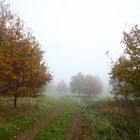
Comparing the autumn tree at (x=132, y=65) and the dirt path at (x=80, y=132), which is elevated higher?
the autumn tree at (x=132, y=65)

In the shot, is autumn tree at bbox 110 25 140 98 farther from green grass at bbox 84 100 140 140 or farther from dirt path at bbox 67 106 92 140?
dirt path at bbox 67 106 92 140

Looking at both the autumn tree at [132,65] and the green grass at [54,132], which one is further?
the autumn tree at [132,65]

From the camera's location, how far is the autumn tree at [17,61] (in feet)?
85.5

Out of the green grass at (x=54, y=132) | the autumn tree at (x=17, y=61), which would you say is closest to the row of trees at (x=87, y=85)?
the autumn tree at (x=17, y=61)

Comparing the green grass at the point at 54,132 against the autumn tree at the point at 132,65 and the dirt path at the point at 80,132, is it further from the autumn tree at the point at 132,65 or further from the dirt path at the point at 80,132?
the autumn tree at the point at 132,65

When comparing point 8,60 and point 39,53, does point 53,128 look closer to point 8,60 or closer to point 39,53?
point 8,60

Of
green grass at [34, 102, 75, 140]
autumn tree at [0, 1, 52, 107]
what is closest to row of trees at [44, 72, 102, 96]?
autumn tree at [0, 1, 52, 107]

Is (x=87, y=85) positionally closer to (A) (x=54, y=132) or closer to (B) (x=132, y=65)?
(B) (x=132, y=65)

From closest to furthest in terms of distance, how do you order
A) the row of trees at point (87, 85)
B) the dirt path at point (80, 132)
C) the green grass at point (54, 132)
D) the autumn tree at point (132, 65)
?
the green grass at point (54, 132) → the dirt path at point (80, 132) → the autumn tree at point (132, 65) → the row of trees at point (87, 85)

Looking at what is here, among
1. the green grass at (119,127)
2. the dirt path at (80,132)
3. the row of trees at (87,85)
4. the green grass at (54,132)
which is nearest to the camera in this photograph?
the green grass at (54,132)

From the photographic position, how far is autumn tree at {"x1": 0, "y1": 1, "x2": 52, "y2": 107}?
2605 cm

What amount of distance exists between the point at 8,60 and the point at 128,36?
565 inches

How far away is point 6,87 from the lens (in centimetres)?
2838

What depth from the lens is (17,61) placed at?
90.3ft
